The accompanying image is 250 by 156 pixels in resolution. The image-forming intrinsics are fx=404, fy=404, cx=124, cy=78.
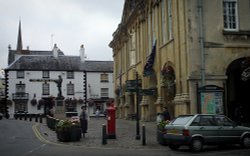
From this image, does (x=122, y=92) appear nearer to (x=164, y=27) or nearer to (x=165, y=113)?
(x=164, y=27)

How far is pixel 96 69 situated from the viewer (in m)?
71.9

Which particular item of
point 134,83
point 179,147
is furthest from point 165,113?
point 179,147

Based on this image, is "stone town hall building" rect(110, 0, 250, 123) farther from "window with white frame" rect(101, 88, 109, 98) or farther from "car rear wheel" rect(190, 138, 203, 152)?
"window with white frame" rect(101, 88, 109, 98)

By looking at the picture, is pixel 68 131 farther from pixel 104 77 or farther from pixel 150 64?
pixel 104 77

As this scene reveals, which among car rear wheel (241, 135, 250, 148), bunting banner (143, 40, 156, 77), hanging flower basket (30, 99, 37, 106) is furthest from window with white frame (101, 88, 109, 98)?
car rear wheel (241, 135, 250, 148)

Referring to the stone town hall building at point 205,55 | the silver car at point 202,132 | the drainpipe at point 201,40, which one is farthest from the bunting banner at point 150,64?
the silver car at point 202,132

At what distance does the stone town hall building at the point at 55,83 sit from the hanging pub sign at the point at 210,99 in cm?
→ 4571

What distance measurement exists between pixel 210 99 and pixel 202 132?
774 cm

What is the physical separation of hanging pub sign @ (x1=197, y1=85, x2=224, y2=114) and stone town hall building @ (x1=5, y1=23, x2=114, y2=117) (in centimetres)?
4571

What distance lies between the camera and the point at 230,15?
25.1 meters

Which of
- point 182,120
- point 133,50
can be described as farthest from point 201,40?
point 133,50

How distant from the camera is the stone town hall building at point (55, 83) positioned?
6819 centimetres

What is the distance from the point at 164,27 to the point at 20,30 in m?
80.1

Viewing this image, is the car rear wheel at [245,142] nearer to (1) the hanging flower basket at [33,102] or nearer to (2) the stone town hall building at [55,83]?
(2) the stone town hall building at [55,83]
